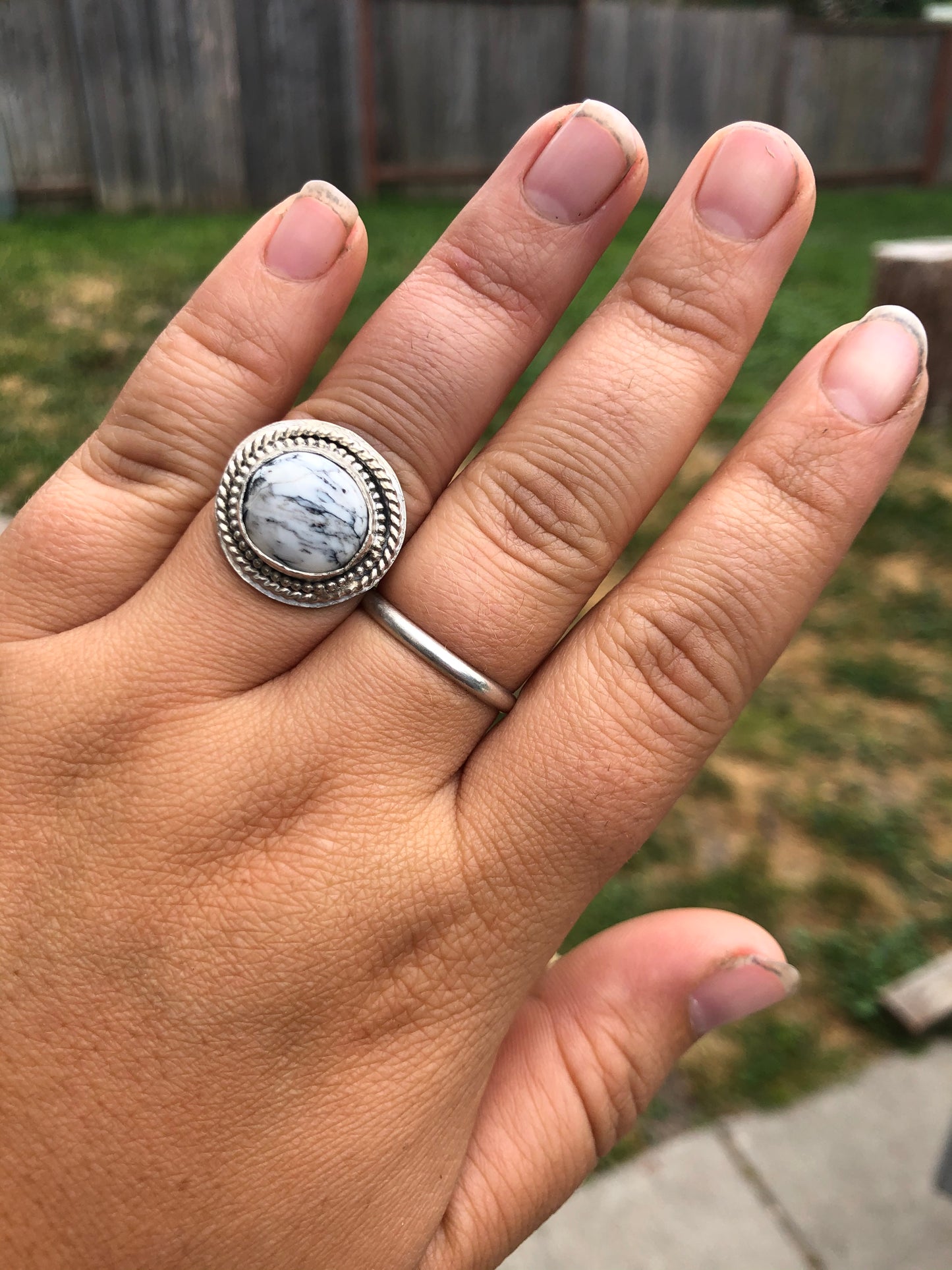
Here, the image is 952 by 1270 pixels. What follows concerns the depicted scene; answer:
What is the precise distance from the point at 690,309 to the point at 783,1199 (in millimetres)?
2159

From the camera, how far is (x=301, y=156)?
26.1ft

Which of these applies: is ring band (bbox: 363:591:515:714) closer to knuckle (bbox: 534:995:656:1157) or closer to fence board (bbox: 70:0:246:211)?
knuckle (bbox: 534:995:656:1157)

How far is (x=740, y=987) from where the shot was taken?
1.35 m

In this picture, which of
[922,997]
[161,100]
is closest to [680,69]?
[161,100]

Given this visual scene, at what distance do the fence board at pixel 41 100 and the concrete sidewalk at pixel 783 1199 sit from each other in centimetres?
771

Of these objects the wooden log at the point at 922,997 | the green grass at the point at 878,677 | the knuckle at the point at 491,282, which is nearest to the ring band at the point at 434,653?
the knuckle at the point at 491,282

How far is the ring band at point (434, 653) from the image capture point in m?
1.21

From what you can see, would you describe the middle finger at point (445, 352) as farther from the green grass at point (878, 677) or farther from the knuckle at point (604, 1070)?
the green grass at point (878, 677)

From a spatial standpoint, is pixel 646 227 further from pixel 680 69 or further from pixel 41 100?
pixel 41 100

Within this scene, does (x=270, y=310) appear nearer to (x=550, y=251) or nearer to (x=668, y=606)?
(x=550, y=251)

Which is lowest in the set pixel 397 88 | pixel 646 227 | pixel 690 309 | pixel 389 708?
pixel 646 227

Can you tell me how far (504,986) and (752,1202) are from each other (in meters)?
1.55

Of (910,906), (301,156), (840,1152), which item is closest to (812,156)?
(301,156)

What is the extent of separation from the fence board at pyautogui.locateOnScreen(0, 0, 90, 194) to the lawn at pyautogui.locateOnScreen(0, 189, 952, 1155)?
3.65 ft
